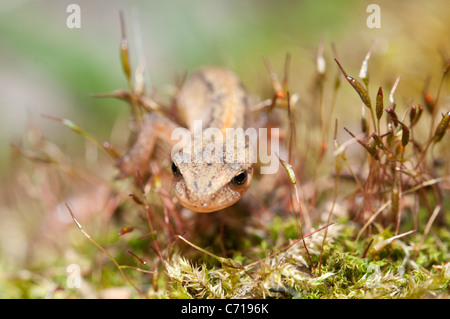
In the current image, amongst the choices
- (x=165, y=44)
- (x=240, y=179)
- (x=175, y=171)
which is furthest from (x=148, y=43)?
(x=240, y=179)

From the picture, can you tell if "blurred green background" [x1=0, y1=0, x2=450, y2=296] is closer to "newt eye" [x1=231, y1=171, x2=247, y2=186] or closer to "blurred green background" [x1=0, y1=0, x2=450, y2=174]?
"blurred green background" [x1=0, y1=0, x2=450, y2=174]

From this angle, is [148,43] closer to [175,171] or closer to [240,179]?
[175,171]

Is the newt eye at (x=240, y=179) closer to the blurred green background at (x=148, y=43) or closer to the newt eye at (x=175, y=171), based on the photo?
the newt eye at (x=175, y=171)

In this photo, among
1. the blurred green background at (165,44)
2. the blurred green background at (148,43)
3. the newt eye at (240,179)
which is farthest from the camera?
the blurred green background at (148,43)

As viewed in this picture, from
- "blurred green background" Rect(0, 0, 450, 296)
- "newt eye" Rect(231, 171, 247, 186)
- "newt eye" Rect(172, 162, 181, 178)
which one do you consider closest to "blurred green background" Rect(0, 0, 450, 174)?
"blurred green background" Rect(0, 0, 450, 296)

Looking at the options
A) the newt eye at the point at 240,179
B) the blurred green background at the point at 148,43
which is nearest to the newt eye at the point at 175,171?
the newt eye at the point at 240,179

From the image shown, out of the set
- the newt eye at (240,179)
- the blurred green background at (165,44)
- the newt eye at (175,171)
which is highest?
the blurred green background at (165,44)
